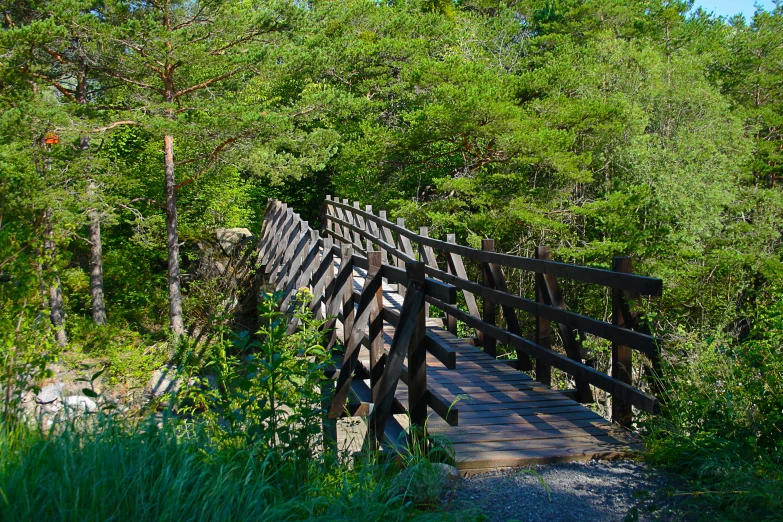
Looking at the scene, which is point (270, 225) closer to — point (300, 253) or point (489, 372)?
point (300, 253)

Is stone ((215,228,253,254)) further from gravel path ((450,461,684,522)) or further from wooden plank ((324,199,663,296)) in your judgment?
gravel path ((450,461,684,522))

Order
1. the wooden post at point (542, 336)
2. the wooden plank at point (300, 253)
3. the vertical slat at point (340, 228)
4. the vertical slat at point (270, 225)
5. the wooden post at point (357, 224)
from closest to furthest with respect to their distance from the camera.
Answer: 1. the wooden post at point (542, 336)
2. the wooden plank at point (300, 253)
3. the wooden post at point (357, 224)
4. the vertical slat at point (340, 228)
5. the vertical slat at point (270, 225)

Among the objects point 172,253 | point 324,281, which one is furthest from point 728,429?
point 172,253

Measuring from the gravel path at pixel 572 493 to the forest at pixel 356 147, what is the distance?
750cm

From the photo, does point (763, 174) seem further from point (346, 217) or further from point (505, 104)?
point (346, 217)

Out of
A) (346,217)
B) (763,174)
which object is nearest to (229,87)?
(346,217)

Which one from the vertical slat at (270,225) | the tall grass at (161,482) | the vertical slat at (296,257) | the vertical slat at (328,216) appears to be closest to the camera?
the tall grass at (161,482)

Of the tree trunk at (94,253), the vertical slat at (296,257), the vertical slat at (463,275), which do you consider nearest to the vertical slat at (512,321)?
the vertical slat at (463,275)

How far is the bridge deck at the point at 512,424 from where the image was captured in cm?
400

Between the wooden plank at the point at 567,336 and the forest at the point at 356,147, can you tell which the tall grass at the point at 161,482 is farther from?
the forest at the point at 356,147

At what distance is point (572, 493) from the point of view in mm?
3516

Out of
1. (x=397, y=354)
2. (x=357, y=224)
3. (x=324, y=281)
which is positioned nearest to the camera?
(x=397, y=354)

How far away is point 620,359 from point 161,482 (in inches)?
128

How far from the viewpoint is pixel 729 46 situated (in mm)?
28469
